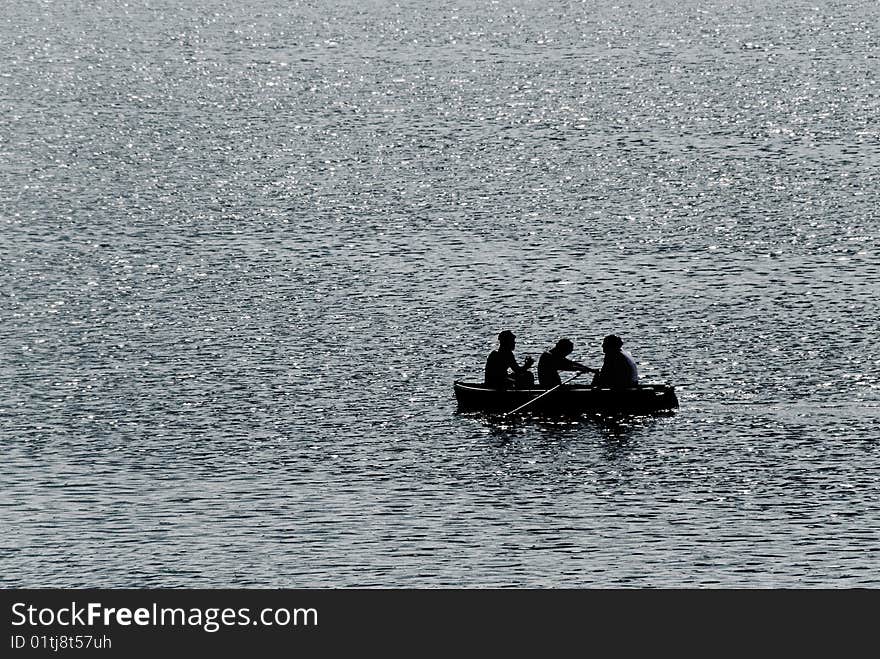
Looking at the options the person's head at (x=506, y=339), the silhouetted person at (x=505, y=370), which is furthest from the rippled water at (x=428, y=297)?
the person's head at (x=506, y=339)

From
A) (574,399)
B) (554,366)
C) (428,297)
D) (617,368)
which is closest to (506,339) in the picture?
(554,366)

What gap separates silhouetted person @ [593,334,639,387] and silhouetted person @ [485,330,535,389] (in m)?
2.46

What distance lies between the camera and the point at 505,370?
5653 centimetres

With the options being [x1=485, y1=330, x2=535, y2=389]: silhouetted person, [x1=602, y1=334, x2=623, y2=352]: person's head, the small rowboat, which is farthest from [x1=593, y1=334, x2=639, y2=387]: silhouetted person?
[x1=485, y1=330, x2=535, y2=389]: silhouetted person

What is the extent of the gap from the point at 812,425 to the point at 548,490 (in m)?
9.89

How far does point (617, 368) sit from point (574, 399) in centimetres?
154

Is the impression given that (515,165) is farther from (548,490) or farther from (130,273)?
(548,490)

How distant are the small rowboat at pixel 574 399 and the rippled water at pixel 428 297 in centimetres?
49

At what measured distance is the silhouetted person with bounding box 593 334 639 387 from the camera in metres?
55.5

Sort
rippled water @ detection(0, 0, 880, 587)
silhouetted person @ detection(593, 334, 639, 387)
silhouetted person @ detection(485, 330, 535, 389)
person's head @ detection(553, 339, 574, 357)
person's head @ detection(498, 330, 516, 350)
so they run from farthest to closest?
1. silhouetted person @ detection(485, 330, 535, 389)
2. person's head @ detection(498, 330, 516, 350)
3. person's head @ detection(553, 339, 574, 357)
4. silhouetted person @ detection(593, 334, 639, 387)
5. rippled water @ detection(0, 0, 880, 587)

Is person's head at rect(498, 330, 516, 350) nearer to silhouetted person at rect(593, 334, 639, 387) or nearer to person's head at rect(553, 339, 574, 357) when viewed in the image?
person's head at rect(553, 339, 574, 357)

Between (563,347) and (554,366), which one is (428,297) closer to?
(554,366)

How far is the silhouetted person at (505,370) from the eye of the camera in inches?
2221
